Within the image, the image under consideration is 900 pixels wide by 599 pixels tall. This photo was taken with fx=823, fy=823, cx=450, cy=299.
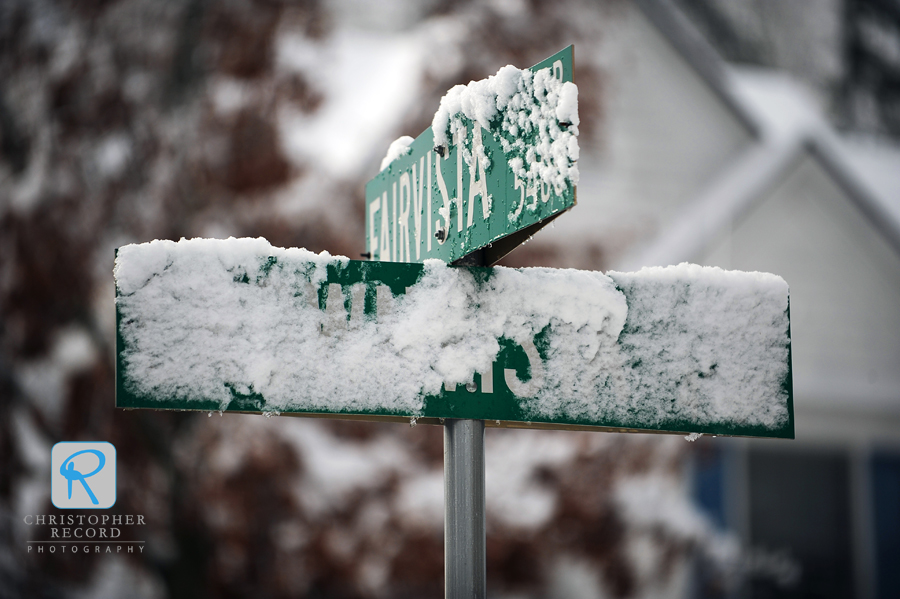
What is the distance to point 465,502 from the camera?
152 cm

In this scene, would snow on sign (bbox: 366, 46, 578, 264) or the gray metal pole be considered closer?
snow on sign (bbox: 366, 46, 578, 264)

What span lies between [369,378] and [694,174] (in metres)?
6.72

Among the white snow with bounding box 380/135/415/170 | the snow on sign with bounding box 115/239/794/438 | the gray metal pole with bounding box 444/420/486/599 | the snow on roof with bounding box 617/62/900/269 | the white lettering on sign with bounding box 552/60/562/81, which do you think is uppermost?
the snow on roof with bounding box 617/62/900/269

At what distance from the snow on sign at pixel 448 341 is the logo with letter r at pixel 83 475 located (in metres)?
4.27

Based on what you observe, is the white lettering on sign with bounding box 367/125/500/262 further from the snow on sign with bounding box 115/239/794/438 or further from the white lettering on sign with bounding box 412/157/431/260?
the snow on sign with bounding box 115/239/794/438

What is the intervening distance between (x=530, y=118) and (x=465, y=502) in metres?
0.70

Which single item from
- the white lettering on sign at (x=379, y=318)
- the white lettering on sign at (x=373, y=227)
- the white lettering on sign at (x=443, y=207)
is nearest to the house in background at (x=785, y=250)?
the white lettering on sign at (x=373, y=227)

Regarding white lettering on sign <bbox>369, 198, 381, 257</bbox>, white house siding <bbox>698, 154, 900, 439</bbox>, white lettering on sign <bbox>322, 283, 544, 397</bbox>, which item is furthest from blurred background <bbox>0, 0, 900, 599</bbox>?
white lettering on sign <bbox>322, 283, 544, 397</bbox>

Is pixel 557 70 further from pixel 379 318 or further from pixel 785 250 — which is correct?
pixel 785 250

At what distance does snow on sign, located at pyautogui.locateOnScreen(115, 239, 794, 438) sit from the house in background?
5.30 meters

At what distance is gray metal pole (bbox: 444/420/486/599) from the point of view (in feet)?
4.97

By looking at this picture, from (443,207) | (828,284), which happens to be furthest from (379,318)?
(828,284)

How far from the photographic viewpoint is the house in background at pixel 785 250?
23.8 feet

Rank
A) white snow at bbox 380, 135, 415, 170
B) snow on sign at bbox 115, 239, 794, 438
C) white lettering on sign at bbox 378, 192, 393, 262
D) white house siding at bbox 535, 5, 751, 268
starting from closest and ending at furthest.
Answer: snow on sign at bbox 115, 239, 794, 438, white snow at bbox 380, 135, 415, 170, white lettering on sign at bbox 378, 192, 393, 262, white house siding at bbox 535, 5, 751, 268
